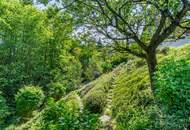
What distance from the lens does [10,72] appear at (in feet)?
116

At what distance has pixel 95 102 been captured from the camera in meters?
17.1

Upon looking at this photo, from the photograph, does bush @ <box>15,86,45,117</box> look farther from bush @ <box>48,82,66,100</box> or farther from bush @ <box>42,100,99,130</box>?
bush @ <box>42,100,99,130</box>

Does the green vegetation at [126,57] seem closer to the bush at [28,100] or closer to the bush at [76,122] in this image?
the bush at [76,122]

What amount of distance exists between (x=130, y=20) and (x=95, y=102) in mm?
6957

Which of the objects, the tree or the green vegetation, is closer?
the green vegetation

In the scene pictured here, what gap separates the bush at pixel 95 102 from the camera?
16828 millimetres

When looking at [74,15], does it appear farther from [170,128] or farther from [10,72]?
[10,72]

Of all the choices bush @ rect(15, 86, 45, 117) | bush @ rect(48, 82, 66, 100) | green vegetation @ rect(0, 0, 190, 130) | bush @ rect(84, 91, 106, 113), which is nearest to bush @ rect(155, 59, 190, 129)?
green vegetation @ rect(0, 0, 190, 130)

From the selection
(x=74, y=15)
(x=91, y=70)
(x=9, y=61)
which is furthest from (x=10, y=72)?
(x=74, y=15)

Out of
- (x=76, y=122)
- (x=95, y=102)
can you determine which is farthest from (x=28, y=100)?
(x=76, y=122)

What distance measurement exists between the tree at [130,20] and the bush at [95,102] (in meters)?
5.71

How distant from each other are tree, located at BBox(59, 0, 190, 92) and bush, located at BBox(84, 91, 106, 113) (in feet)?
18.7

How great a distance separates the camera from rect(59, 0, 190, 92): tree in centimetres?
1020

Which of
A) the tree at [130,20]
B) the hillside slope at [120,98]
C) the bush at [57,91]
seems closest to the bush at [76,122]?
the hillside slope at [120,98]
